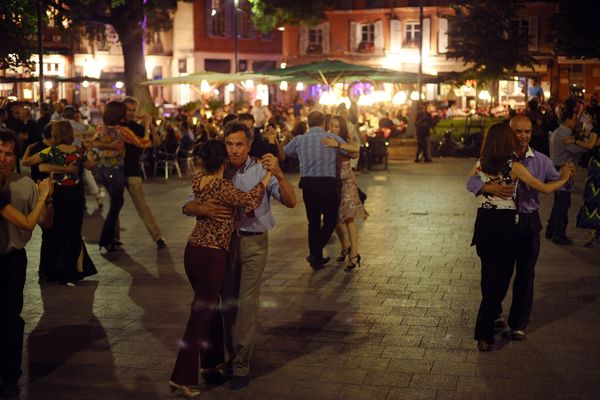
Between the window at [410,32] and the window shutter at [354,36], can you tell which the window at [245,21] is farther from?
the window at [410,32]

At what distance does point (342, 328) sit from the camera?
7.64 m

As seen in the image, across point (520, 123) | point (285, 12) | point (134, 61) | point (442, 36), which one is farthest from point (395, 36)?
point (520, 123)

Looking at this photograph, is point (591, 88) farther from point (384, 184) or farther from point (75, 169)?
point (75, 169)

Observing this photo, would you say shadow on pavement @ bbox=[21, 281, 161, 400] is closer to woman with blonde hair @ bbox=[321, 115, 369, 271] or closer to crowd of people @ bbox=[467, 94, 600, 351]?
crowd of people @ bbox=[467, 94, 600, 351]

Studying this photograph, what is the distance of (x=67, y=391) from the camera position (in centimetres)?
612

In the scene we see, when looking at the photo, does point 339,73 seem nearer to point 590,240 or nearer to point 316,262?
point 590,240

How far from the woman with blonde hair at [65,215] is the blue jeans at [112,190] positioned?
1.47m

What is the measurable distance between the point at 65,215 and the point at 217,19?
147ft

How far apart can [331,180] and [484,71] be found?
25.7 metres

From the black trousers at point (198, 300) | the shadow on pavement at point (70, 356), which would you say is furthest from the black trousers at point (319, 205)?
the black trousers at point (198, 300)

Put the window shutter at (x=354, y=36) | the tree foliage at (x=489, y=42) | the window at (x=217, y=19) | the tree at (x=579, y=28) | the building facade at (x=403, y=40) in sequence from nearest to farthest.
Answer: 1. the tree at (x=579, y=28)
2. the tree foliage at (x=489, y=42)
3. the building facade at (x=403, y=40)
4. the window shutter at (x=354, y=36)
5. the window at (x=217, y=19)

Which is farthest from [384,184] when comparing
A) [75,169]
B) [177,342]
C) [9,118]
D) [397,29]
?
[397,29]

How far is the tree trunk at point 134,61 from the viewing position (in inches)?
1148

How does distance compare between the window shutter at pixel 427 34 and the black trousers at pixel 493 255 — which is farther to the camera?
the window shutter at pixel 427 34
